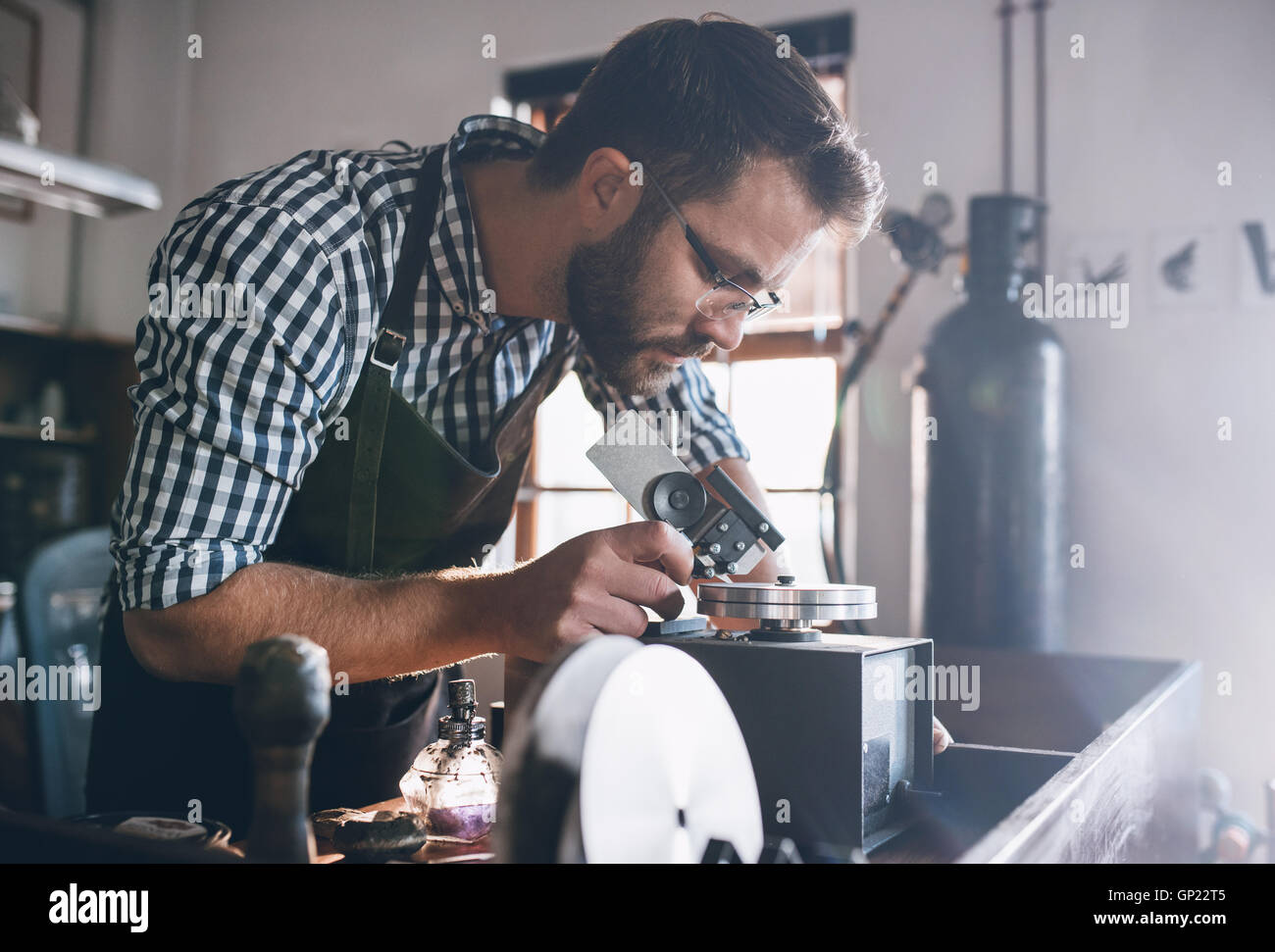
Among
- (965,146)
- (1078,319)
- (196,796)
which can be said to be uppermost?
(965,146)

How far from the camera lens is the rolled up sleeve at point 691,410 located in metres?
1.38

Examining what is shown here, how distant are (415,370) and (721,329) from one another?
1.17 feet

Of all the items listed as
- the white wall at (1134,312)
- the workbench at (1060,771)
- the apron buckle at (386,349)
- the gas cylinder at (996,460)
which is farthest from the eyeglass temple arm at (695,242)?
the white wall at (1134,312)

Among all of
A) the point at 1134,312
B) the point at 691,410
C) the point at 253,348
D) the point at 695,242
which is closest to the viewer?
the point at 253,348

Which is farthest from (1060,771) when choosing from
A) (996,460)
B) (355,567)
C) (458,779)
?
(996,460)

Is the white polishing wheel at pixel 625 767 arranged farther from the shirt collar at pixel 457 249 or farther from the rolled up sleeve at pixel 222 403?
the shirt collar at pixel 457 249

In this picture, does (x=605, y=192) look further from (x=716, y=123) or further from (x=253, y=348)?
(x=253, y=348)

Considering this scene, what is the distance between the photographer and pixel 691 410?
1393 millimetres

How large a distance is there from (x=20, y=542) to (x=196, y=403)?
3126 mm

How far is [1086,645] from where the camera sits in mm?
2400

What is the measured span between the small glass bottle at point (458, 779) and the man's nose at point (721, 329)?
55cm

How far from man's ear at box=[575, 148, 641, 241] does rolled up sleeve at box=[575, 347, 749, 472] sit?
0.26m
